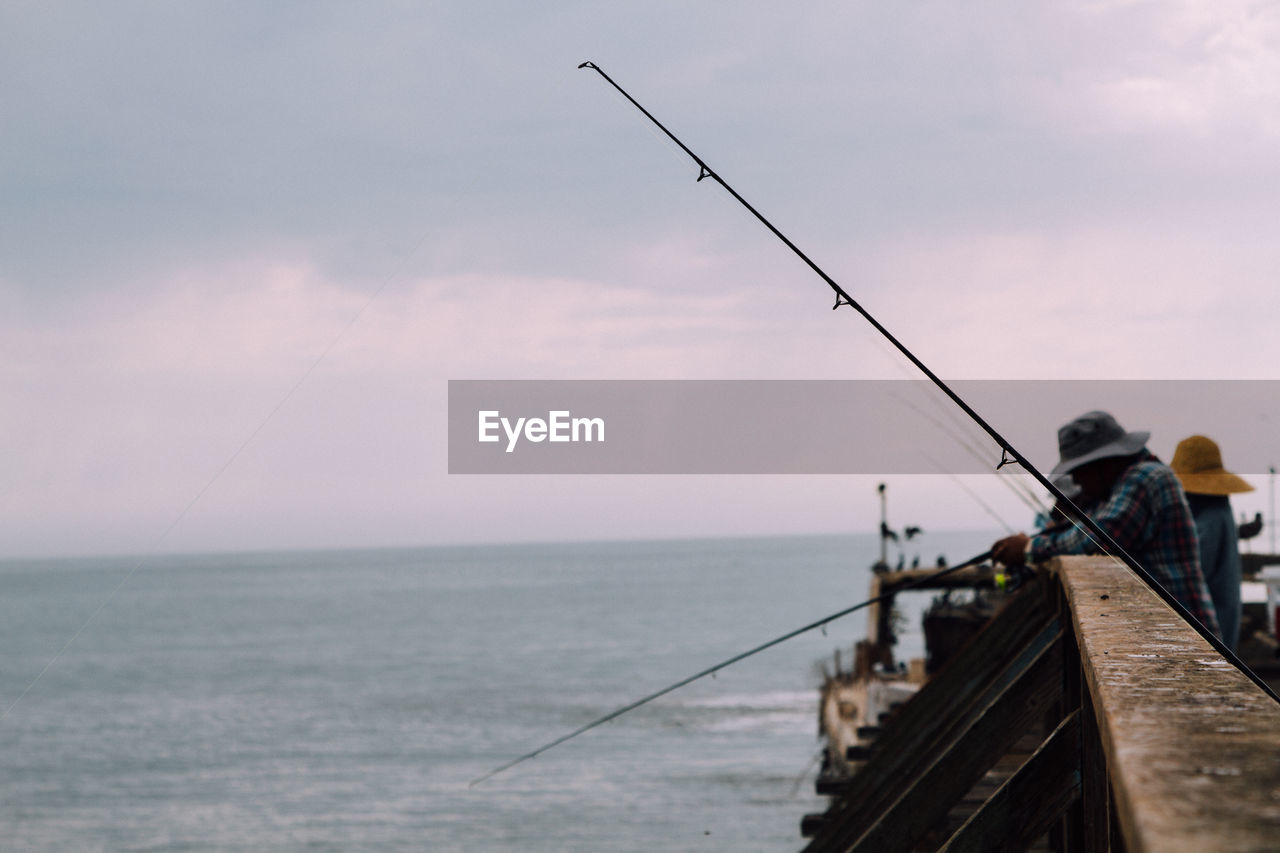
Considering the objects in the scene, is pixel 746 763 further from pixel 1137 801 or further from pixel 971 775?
pixel 1137 801

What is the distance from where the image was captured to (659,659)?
3140 inches

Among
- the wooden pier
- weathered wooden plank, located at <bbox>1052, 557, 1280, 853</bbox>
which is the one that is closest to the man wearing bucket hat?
the wooden pier

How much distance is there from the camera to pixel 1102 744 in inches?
72.6

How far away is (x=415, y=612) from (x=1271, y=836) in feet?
454

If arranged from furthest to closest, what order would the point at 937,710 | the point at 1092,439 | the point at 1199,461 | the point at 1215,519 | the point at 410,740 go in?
1. the point at 410,740
2. the point at 1199,461
3. the point at 937,710
4. the point at 1215,519
5. the point at 1092,439

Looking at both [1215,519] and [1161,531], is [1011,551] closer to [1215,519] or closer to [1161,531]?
[1161,531]

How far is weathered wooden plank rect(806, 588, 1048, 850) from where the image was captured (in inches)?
222

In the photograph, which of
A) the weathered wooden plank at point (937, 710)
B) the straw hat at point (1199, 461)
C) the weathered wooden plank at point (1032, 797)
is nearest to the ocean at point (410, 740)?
the weathered wooden plank at point (937, 710)

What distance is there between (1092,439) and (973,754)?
7.56 ft

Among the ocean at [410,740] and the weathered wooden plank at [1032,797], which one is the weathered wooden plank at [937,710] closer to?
the ocean at [410,740]

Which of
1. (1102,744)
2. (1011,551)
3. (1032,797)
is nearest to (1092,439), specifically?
(1011,551)

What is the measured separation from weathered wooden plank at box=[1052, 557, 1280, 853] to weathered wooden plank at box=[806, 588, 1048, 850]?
312 cm

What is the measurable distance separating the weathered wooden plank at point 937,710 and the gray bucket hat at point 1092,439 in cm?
63

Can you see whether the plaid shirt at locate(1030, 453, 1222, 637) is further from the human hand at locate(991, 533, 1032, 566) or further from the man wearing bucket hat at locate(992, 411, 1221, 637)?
the human hand at locate(991, 533, 1032, 566)
